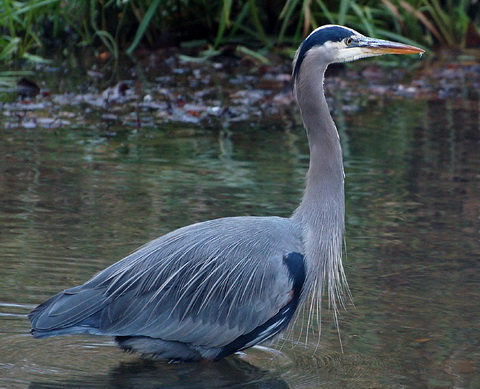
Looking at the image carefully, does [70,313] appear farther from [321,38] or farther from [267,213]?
[267,213]

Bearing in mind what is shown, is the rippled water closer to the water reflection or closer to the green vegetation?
the water reflection

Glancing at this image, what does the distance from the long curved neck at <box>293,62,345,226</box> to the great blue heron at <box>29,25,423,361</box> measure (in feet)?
0.08

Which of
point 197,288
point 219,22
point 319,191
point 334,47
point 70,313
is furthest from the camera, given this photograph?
point 219,22

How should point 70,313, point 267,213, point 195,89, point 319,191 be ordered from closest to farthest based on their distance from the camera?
point 70,313 < point 319,191 < point 267,213 < point 195,89

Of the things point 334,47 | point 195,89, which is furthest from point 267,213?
point 195,89

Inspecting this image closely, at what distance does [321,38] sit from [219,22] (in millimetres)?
8727

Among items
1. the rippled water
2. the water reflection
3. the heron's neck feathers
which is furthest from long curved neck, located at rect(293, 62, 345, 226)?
the water reflection

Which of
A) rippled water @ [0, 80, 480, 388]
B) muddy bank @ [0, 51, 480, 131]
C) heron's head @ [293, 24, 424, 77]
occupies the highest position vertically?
heron's head @ [293, 24, 424, 77]

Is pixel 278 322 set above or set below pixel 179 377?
above

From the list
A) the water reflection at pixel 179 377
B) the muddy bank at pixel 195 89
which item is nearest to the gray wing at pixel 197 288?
the water reflection at pixel 179 377

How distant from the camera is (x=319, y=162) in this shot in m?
5.68

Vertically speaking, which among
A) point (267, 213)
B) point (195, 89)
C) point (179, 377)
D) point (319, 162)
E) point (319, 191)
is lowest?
point (179, 377)

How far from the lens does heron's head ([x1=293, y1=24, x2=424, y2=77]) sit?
5.75 meters

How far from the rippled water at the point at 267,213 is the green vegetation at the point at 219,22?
7.07ft
